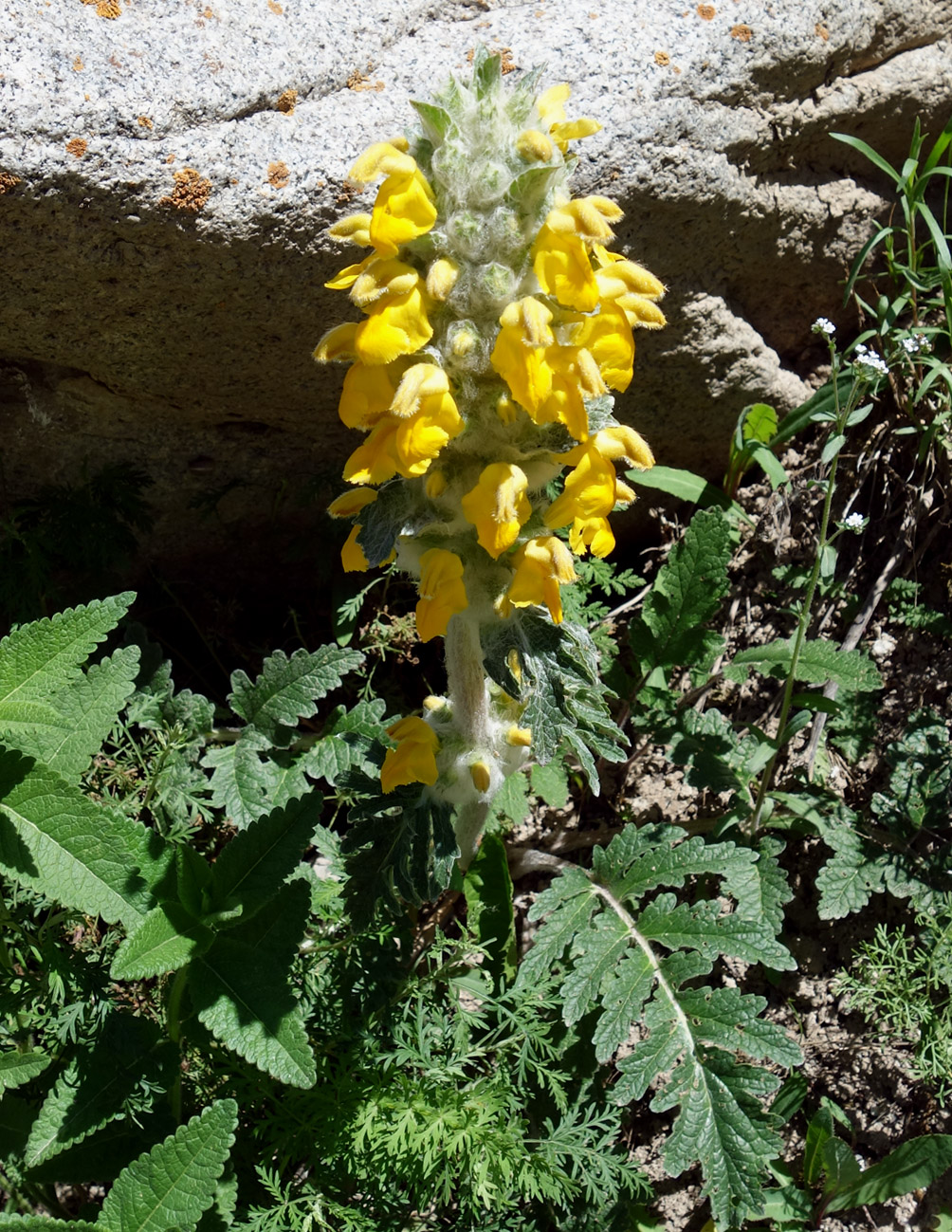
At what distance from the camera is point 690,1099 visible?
109 inches

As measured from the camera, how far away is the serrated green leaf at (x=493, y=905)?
3.38 m

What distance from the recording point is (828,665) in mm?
3420

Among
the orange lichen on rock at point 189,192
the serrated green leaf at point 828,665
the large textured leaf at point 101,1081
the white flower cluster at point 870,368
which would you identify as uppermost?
the orange lichen on rock at point 189,192

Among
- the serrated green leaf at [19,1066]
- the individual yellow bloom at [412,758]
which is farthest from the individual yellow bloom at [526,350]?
the serrated green leaf at [19,1066]

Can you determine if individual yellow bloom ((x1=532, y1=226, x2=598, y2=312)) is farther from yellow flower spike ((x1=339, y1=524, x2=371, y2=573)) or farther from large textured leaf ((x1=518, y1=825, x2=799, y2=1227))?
large textured leaf ((x1=518, y1=825, x2=799, y2=1227))

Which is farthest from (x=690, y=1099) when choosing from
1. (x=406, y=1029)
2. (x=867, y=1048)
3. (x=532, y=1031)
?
(x=867, y=1048)

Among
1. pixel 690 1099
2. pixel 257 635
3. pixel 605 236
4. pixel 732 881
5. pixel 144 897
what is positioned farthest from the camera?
pixel 257 635

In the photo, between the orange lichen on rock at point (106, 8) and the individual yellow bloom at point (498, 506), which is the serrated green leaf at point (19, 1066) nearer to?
the individual yellow bloom at point (498, 506)

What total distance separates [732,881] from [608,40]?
2628 mm

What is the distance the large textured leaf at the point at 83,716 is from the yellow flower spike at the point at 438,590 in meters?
0.99

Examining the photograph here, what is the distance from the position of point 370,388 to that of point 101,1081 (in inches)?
73.4

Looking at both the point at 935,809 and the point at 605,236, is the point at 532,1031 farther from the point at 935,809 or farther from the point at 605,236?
the point at 605,236

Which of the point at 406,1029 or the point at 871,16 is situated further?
the point at 871,16

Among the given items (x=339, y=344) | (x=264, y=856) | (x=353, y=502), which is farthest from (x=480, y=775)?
(x=339, y=344)
